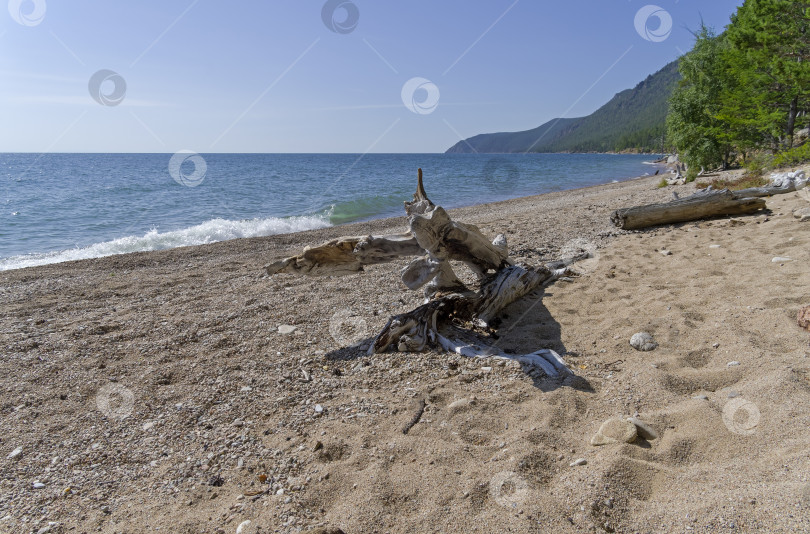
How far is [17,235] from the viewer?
16.8 m

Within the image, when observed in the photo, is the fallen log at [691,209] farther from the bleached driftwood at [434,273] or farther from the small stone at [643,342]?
the small stone at [643,342]

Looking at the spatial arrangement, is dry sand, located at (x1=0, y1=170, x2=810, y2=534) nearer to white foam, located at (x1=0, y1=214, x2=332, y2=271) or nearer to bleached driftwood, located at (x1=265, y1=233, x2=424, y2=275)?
bleached driftwood, located at (x1=265, y1=233, x2=424, y2=275)

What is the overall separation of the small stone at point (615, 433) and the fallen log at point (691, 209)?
763 centimetres

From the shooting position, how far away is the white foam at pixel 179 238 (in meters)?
13.4

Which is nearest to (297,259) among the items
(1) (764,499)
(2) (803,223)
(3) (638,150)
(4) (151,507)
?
(4) (151,507)

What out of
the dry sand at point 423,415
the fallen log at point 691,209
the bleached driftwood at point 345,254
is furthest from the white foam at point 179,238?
the fallen log at point 691,209

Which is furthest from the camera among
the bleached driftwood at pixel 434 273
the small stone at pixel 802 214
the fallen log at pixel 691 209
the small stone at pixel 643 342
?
the fallen log at pixel 691 209

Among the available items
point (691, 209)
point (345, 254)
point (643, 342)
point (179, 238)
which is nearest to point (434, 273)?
point (345, 254)

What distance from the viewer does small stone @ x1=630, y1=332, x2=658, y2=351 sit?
4.23 meters

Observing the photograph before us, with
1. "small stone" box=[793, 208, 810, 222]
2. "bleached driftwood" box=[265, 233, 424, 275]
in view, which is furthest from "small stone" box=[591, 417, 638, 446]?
"small stone" box=[793, 208, 810, 222]

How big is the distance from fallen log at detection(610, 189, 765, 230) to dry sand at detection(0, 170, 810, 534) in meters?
2.50

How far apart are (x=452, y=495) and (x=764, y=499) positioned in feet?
5.31

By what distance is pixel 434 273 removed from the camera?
510 centimetres

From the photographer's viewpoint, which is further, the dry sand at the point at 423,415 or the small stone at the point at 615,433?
the small stone at the point at 615,433
